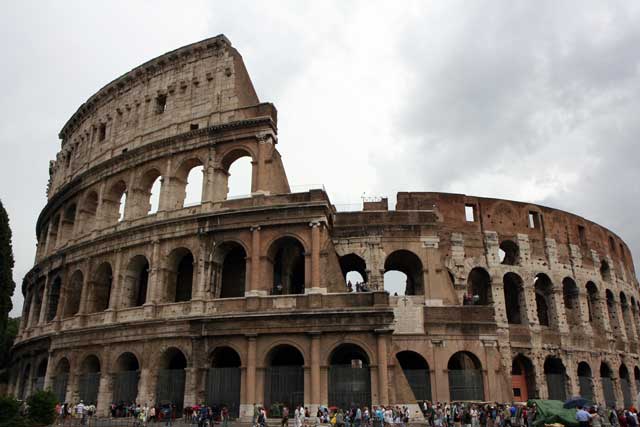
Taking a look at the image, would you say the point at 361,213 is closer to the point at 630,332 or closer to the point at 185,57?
the point at 185,57

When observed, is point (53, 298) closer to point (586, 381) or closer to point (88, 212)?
point (88, 212)

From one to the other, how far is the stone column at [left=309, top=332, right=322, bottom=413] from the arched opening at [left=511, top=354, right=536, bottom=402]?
11.1 metres

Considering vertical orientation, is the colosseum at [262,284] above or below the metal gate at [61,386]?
above

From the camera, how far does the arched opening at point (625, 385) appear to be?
28.2 meters

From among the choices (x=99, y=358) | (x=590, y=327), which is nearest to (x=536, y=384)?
(x=590, y=327)

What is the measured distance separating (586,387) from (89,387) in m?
22.8

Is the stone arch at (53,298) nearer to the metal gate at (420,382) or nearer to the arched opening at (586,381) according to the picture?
the metal gate at (420,382)

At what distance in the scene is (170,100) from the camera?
81.6 feet

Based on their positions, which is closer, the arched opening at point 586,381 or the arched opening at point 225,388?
the arched opening at point 225,388

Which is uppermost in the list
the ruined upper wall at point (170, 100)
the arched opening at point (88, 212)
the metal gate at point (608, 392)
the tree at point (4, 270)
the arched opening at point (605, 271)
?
the ruined upper wall at point (170, 100)

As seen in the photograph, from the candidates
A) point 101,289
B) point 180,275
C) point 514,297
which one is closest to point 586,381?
point 514,297

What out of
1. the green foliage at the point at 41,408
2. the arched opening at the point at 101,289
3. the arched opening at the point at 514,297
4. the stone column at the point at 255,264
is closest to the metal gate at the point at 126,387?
the arched opening at the point at 101,289

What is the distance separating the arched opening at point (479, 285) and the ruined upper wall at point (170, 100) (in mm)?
12495

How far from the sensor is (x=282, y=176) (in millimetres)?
22391
